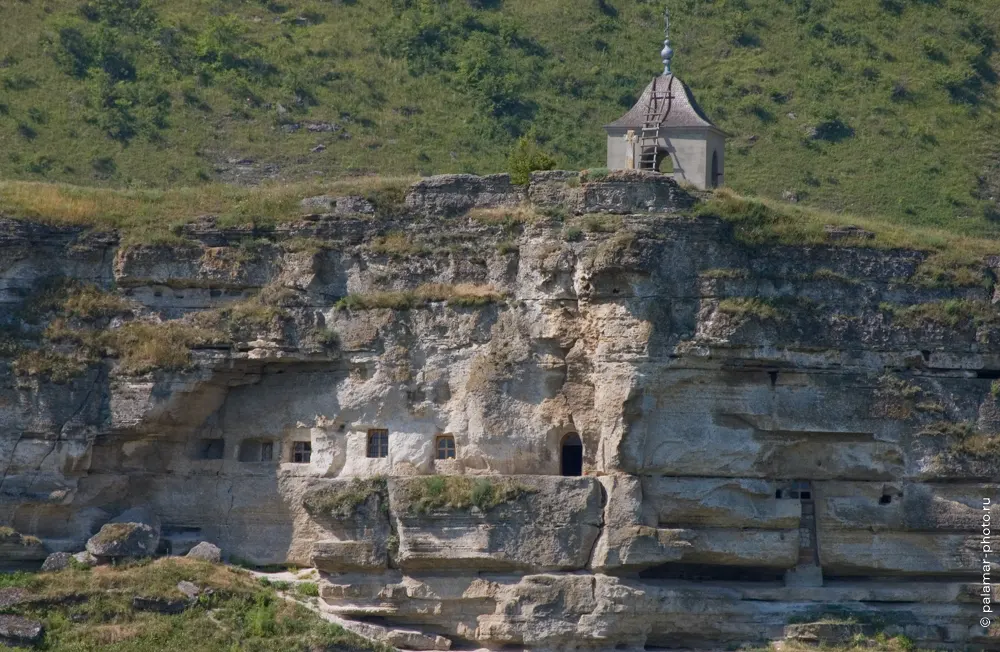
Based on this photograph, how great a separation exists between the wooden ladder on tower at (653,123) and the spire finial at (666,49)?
128 centimetres

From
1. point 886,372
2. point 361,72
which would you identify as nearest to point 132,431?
point 886,372


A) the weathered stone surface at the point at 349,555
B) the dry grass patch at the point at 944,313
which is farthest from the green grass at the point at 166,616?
the dry grass patch at the point at 944,313

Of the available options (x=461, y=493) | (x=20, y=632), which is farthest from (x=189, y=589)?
(x=461, y=493)

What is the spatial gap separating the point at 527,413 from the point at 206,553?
24.8ft

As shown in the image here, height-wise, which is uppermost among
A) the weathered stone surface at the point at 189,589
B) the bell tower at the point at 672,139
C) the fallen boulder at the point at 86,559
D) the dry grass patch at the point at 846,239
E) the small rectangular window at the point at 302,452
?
the bell tower at the point at 672,139

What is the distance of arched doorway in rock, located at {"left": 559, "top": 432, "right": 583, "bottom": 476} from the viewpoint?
42.3 m

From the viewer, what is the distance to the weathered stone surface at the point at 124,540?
40719 mm

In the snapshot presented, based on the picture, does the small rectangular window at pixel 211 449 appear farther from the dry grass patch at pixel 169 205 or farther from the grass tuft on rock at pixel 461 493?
the grass tuft on rock at pixel 461 493

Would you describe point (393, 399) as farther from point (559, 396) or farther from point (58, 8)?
point (58, 8)

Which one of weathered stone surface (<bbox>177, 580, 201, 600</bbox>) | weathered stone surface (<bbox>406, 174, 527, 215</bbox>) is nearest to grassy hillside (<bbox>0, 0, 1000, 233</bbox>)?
weathered stone surface (<bbox>406, 174, 527, 215</bbox>)

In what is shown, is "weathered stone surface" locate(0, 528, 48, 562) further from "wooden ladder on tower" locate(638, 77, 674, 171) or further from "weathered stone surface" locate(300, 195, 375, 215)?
"wooden ladder on tower" locate(638, 77, 674, 171)

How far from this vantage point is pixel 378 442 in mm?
42531

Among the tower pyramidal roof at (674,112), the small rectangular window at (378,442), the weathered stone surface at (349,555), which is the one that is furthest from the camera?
the tower pyramidal roof at (674,112)

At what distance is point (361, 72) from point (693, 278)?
2676cm
